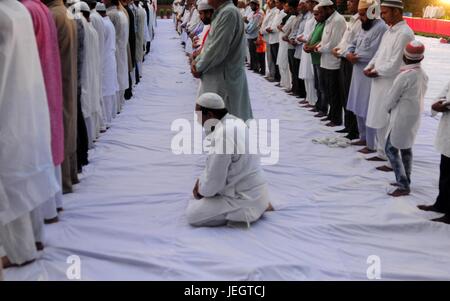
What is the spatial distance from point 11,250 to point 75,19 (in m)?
1.92

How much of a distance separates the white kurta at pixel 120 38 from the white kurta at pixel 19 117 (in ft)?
11.4

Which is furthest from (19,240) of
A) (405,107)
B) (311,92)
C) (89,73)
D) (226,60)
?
(311,92)

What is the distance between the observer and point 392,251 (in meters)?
3.05

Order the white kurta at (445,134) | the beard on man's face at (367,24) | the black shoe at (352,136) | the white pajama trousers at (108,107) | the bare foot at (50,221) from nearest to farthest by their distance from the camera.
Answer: the bare foot at (50,221) → the white kurta at (445,134) → the beard on man's face at (367,24) → the black shoe at (352,136) → the white pajama trousers at (108,107)

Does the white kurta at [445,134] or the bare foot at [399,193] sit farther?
the bare foot at [399,193]

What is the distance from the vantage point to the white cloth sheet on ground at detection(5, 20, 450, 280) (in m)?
2.77

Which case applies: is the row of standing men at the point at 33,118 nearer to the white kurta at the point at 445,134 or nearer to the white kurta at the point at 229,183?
the white kurta at the point at 229,183

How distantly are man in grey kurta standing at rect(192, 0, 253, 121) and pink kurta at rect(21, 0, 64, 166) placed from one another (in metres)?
1.27

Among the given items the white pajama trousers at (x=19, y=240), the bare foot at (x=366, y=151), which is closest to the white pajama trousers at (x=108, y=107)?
A: the bare foot at (x=366, y=151)

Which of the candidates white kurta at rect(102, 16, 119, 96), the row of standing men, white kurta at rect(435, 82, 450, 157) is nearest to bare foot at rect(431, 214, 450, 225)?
white kurta at rect(435, 82, 450, 157)

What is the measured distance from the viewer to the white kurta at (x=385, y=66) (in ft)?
14.5

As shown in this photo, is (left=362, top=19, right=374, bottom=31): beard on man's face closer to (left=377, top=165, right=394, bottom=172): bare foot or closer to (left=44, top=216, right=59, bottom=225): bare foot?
(left=377, top=165, right=394, bottom=172): bare foot

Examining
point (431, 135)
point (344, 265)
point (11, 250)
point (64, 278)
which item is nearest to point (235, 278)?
point (344, 265)

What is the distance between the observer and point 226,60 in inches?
163
